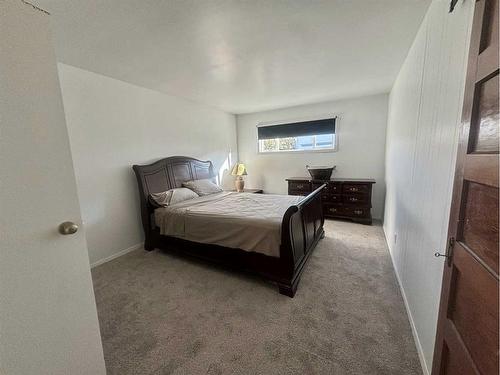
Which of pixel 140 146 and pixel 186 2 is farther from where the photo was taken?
pixel 140 146

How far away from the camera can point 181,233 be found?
2629 mm

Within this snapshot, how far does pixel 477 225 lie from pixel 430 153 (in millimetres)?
898

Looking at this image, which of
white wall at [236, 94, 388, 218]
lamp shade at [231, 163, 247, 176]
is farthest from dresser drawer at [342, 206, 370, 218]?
lamp shade at [231, 163, 247, 176]

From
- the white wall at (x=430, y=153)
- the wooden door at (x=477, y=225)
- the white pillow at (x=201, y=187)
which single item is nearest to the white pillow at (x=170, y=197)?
the white pillow at (x=201, y=187)

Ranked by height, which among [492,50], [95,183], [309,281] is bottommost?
[309,281]

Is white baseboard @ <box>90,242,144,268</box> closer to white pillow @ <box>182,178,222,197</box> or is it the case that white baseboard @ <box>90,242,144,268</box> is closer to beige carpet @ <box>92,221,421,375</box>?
beige carpet @ <box>92,221,421,375</box>

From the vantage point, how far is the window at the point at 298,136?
4.38 metres

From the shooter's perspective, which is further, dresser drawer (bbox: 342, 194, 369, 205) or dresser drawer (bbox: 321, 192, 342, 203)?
dresser drawer (bbox: 321, 192, 342, 203)

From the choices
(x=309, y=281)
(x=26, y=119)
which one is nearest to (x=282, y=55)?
(x=26, y=119)

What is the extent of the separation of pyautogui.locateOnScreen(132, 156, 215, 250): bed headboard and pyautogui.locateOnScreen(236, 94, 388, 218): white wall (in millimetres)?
1890

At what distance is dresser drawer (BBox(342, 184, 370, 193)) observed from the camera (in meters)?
3.76

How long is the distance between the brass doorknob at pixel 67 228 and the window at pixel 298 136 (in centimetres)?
434

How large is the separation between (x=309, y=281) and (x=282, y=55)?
2.44 meters

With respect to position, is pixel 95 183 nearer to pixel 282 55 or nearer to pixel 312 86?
pixel 282 55
